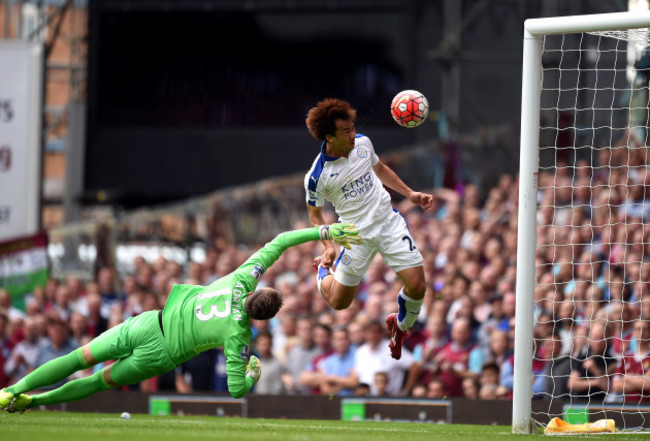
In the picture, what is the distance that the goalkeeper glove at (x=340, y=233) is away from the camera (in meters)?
9.26

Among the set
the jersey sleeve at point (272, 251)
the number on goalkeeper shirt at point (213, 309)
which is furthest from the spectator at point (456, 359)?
the number on goalkeeper shirt at point (213, 309)

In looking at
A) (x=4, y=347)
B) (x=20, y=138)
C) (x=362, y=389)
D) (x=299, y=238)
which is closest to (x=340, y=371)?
(x=362, y=389)

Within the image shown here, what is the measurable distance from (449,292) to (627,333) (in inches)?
98.0

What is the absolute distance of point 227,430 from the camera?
31.1 feet

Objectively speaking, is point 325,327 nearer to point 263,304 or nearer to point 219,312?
point 219,312

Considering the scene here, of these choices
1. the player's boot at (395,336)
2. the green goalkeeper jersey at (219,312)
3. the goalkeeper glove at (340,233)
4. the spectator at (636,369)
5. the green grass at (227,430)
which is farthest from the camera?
the spectator at (636,369)

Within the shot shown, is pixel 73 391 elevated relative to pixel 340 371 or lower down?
elevated

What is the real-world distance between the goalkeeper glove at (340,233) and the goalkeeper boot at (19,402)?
2.93 m

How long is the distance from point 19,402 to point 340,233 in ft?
10.4

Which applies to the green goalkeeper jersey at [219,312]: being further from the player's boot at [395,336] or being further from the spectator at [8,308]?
the spectator at [8,308]

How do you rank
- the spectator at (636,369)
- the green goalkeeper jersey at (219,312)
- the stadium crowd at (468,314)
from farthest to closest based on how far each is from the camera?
the stadium crowd at (468,314) → the spectator at (636,369) → the green goalkeeper jersey at (219,312)

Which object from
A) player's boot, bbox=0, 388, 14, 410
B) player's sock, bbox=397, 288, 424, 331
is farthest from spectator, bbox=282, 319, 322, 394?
player's boot, bbox=0, 388, 14, 410

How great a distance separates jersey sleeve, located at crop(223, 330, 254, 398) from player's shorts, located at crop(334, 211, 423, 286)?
171 centimetres

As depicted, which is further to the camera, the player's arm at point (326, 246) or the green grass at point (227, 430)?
the player's arm at point (326, 246)
